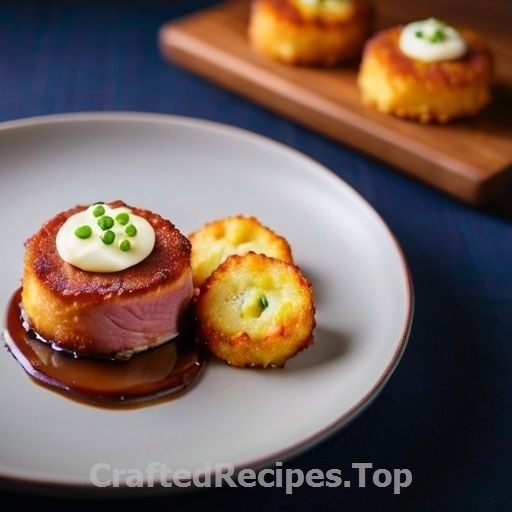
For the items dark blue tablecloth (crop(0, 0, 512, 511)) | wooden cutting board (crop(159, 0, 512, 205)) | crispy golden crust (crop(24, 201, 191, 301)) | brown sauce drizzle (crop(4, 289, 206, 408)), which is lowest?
dark blue tablecloth (crop(0, 0, 512, 511))

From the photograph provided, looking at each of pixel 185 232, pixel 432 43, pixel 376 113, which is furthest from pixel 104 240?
pixel 432 43

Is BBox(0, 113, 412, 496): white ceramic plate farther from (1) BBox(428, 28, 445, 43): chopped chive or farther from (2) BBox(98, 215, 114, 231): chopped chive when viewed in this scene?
(1) BBox(428, 28, 445, 43): chopped chive

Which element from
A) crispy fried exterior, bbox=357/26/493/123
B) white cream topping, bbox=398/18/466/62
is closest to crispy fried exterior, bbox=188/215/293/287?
crispy fried exterior, bbox=357/26/493/123

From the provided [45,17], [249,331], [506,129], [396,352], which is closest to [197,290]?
[249,331]

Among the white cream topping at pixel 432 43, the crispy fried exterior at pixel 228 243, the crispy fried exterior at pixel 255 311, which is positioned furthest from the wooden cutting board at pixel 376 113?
the crispy fried exterior at pixel 255 311

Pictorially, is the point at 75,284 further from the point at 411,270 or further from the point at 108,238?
the point at 411,270

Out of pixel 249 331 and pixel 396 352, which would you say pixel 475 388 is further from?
pixel 249 331
